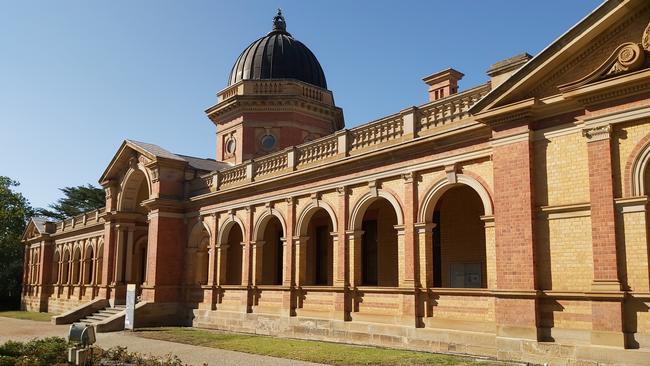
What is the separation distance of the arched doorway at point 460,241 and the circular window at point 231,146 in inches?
626

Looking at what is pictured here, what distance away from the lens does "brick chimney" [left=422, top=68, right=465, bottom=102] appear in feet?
66.4

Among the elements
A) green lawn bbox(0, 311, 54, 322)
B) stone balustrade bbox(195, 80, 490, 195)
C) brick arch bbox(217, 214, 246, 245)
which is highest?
stone balustrade bbox(195, 80, 490, 195)

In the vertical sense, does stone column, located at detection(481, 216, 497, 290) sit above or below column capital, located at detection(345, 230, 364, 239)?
below

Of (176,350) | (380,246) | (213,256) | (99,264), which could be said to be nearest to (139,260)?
(99,264)

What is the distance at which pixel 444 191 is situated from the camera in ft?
53.1

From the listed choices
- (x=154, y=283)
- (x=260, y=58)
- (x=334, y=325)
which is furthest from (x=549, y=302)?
(x=260, y=58)

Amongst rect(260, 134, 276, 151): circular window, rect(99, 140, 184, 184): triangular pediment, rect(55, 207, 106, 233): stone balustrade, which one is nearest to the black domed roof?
rect(260, 134, 276, 151): circular window

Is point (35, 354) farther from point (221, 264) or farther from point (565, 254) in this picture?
point (221, 264)

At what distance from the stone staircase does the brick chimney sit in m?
18.6

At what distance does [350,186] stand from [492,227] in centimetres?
577

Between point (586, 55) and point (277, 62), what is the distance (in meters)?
22.3

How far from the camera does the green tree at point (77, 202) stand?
66812mm

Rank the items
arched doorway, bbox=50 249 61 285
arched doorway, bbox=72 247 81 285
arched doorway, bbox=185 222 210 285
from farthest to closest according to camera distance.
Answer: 1. arched doorway, bbox=50 249 61 285
2. arched doorway, bbox=72 247 81 285
3. arched doorway, bbox=185 222 210 285

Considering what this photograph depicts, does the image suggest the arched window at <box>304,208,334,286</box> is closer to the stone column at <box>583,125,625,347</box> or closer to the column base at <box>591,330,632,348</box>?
the stone column at <box>583,125,625,347</box>
